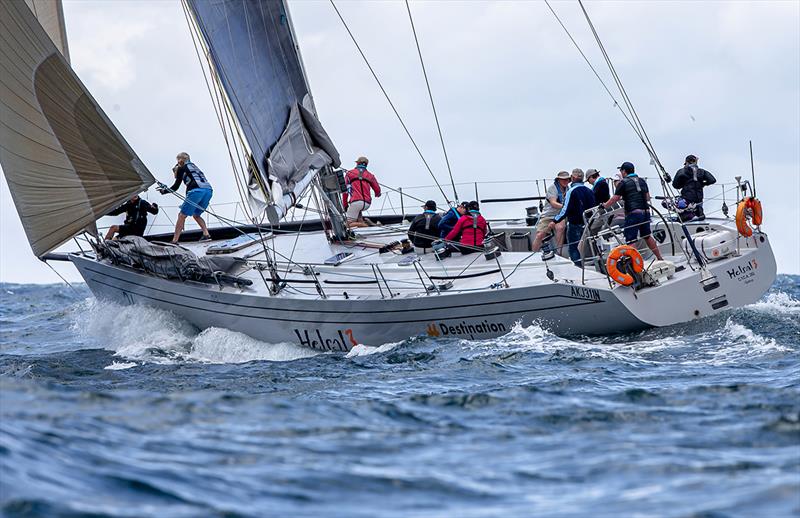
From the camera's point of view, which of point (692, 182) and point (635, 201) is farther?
point (692, 182)

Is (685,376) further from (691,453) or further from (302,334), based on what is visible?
(302,334)

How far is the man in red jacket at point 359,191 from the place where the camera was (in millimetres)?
16688

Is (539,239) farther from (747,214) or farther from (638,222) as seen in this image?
(747,214)

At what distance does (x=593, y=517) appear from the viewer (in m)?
5.37

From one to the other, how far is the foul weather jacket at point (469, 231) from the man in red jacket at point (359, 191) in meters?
3.49

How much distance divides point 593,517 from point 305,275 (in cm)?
846

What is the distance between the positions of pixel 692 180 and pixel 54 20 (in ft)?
31.5

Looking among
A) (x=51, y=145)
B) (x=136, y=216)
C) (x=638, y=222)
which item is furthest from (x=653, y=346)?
(x=136, y=216)

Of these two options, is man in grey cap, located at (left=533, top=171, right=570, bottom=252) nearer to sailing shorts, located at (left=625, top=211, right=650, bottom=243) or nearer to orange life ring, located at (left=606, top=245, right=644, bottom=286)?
sailing shorts, located at (left=625, top=211, right=650, bottom=243)

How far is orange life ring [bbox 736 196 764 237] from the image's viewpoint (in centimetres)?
1281

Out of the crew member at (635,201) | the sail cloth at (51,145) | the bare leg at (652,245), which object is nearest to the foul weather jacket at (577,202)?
the crew member at (635,201)

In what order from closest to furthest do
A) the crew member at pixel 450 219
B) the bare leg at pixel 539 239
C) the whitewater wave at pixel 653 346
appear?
the whitewater wave at pixel 653 346, the crew member at pixel 450 219, the bare leg at pixel 539 239

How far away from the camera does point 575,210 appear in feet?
42.2

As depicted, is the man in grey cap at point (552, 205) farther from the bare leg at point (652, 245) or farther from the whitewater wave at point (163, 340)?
the whitewater wave at point (163, 340)
